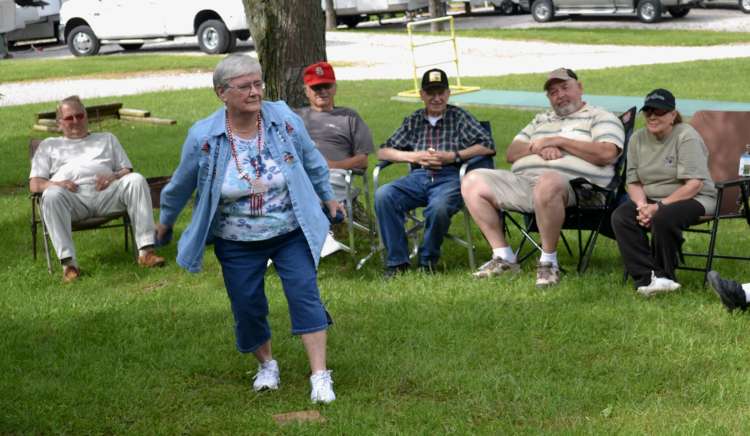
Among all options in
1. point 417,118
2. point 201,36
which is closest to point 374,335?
point 417,118

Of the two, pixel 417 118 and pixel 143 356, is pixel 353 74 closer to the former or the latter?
pixel 417 118

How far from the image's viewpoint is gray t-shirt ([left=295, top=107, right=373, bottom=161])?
834 centimetres

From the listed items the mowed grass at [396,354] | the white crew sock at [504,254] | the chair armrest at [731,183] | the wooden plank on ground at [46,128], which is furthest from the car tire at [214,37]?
the chair armrest at [731,183]

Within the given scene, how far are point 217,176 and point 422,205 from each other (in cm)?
Answer: 290

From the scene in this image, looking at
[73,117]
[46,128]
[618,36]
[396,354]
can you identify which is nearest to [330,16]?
[618,36]

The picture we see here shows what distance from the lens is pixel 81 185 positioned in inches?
336

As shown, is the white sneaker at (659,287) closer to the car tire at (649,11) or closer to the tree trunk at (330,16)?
the car tire at (649,11)

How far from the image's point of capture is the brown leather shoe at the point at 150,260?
8328mm

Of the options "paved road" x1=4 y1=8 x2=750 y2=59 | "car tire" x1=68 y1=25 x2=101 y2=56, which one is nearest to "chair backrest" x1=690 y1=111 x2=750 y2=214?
"paved road" x1=4 y1=8 x2=750 y2=59

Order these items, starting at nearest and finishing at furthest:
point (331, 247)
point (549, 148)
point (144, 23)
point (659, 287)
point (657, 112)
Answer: point (659, 287) < point (657, 112) < point (549, 148) < point (331, 247) < point (144, 23)

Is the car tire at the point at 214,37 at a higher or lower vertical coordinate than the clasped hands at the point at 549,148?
lower

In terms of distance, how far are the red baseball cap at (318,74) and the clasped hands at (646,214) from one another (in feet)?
7.40

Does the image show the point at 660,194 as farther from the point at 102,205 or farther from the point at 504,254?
the point at 102,205

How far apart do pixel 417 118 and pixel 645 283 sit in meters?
2.02
